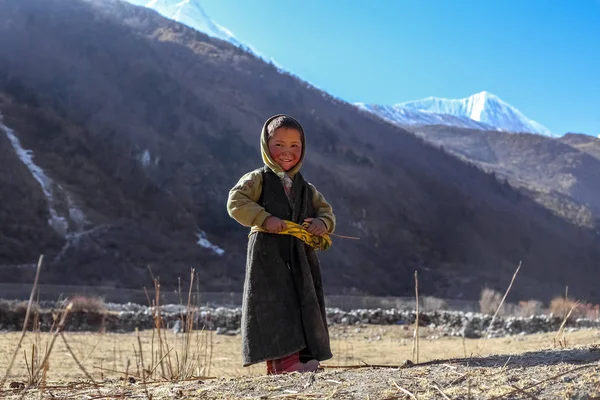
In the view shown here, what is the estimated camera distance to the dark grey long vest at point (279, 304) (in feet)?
10.6

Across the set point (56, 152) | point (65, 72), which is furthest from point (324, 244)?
point (65, 72)

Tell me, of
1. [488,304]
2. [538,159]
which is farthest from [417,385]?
[538,159]

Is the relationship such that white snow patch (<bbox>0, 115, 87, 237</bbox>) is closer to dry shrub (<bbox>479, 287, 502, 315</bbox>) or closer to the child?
dry shrub (<bbox>479, 287, 502, 315</bbox>)

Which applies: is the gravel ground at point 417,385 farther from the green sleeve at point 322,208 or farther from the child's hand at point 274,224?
the green sleeve at point 322,208

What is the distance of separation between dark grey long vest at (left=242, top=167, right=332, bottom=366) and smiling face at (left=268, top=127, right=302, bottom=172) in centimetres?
29

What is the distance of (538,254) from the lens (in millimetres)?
46062

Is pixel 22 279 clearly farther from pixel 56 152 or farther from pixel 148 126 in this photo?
pixel 148 126

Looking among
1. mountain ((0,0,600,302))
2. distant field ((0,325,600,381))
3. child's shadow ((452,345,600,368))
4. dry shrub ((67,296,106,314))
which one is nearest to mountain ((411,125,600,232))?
mountain ((0,0,600,302))

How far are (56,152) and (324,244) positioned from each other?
33.0m

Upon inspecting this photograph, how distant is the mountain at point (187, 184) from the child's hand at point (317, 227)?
21.9 m

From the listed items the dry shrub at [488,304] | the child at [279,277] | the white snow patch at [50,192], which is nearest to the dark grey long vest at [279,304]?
the child at [279,277]

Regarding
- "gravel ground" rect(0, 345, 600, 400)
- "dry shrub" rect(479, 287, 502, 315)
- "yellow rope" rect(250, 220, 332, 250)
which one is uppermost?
"yellow rope" rect(250, 220, 332, 250)

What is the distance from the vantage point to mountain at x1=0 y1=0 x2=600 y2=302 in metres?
28.3

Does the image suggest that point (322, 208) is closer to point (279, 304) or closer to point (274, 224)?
point (274, 224)
